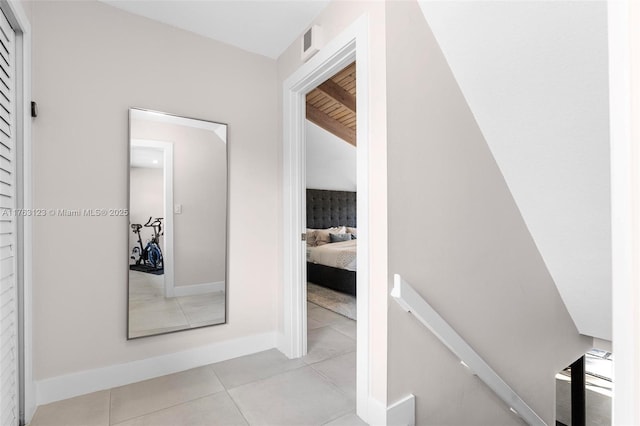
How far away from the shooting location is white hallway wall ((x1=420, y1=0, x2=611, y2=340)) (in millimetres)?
1532

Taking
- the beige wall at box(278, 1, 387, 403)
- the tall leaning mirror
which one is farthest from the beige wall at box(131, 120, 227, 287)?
the beige wall at box(278, 1, 387, 403)

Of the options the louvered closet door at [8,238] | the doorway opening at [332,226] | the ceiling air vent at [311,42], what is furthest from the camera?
the doorway opening at [332,226]

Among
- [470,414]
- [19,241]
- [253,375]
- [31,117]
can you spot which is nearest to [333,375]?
[253,375]

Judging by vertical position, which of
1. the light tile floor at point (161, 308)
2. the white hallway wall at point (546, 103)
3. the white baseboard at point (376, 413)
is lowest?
the white baseboard at point (376, 413)

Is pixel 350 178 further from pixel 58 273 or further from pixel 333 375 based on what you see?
pixel 58 273

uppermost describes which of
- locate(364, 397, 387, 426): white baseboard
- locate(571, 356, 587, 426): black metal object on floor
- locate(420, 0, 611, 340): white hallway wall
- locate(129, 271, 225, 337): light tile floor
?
locate(420, 0, 611, 340): white hallway wall

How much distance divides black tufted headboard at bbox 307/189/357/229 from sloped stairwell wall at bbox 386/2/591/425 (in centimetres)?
442

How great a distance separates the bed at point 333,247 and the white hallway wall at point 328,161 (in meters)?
0.18

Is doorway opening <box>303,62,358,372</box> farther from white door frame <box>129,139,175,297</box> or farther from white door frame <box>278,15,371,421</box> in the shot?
white door frame <box>129,139,175,297</box>

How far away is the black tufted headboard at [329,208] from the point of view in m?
6.50

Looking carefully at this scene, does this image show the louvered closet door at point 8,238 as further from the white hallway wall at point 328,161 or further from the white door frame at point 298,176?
the white hallway wall at point 328,161

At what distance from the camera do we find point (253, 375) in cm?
217

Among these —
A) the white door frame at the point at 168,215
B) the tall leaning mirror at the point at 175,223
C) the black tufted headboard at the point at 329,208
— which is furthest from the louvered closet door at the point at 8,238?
the black tufted headboard at the point at 329,208

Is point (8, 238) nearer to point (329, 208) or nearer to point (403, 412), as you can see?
point (403, 412)
